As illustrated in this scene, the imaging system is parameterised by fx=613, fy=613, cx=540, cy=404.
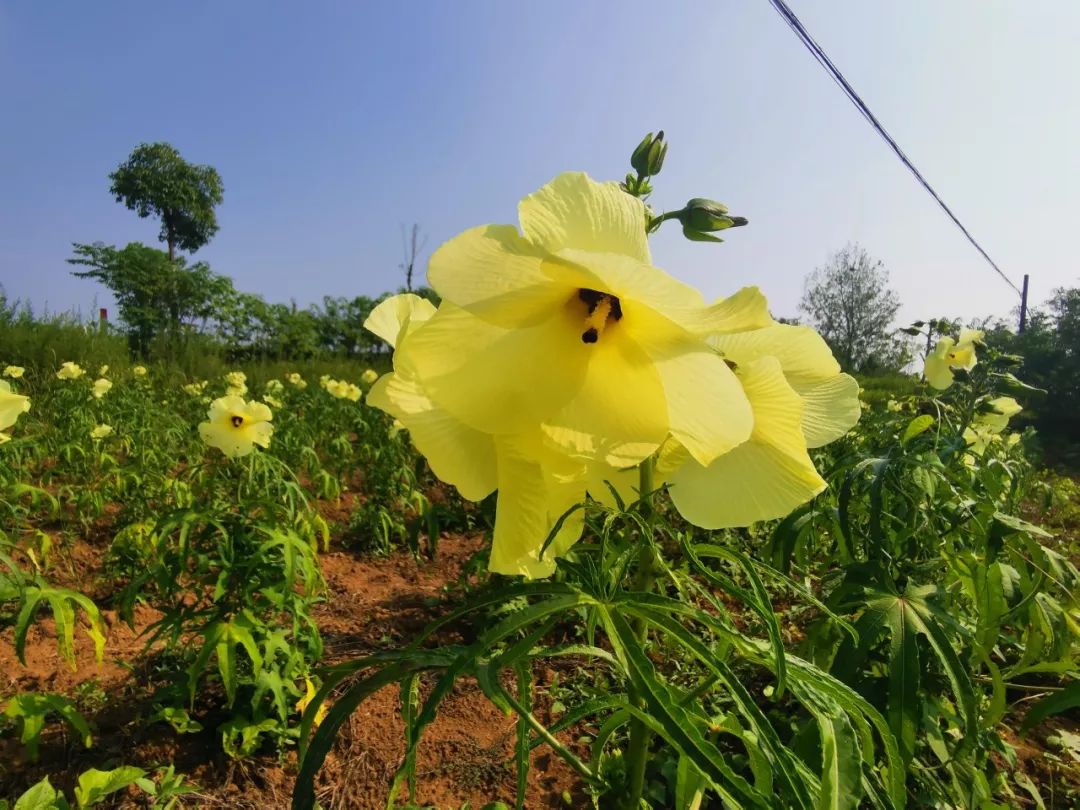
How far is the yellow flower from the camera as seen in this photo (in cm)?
257

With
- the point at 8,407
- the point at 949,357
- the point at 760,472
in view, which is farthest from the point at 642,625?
the point at 949,357

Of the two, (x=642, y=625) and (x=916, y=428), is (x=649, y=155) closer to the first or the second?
(x=642, y=625)

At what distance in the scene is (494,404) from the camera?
49 centimetres

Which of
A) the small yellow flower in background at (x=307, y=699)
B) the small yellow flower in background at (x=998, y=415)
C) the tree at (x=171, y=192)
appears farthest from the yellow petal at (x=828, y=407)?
the tree at (x=171, y=192)

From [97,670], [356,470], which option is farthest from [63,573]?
[356,470]

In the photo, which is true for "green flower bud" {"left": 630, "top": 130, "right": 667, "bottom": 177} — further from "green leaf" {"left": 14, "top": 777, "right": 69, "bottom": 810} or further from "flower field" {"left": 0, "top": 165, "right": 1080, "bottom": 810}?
"green leaf" {"left": 14, "top": 777, "right": 69, "bottom": 810}

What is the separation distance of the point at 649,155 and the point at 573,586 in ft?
1.74

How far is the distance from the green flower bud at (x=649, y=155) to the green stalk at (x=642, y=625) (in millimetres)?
410

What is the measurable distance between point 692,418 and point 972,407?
A: 89.0 inches

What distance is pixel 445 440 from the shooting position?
53 cm

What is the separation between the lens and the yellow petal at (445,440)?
1.69ft

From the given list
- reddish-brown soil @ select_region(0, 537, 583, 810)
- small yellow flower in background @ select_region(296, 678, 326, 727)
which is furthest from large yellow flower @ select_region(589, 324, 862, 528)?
small yellow flower in background @ select_region(296, 678, 326, 727)

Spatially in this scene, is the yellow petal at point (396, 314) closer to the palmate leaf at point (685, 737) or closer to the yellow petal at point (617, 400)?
the yellow petal at point (617, 400)

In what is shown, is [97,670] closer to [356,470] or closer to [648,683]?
[648,683]
